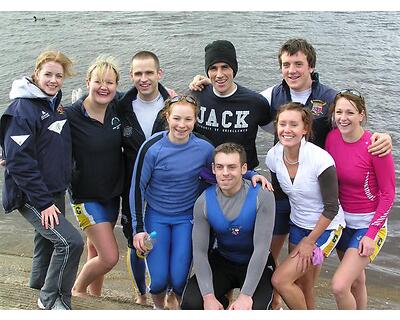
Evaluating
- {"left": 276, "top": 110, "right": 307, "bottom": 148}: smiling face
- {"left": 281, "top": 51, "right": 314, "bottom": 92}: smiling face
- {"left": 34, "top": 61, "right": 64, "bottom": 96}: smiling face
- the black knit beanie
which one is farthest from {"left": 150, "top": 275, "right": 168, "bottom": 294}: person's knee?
{"left": 281, "top": 51, "right": 314, "bottom": 92}: smiling face

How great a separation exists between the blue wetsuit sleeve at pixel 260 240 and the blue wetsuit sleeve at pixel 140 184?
0.92 m

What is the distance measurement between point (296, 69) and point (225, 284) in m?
1.85

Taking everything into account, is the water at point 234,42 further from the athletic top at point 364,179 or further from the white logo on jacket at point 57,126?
the white logo on jacket at point 57,126

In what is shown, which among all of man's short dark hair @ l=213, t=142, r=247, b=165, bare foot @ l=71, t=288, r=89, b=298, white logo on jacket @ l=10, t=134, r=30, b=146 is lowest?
bare foot @ l=71, t=288, r=89, b=298

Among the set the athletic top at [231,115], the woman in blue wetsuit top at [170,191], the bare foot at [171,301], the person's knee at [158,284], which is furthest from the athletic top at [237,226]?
the bare foot at [171,301]

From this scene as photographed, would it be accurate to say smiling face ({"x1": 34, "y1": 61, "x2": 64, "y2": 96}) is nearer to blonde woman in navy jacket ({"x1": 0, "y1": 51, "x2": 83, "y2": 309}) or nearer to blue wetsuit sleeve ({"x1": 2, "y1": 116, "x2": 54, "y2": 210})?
blonde woman in navy jacket ({"x1": 0, "y1": 51, "x2": 83, "y2": 309})

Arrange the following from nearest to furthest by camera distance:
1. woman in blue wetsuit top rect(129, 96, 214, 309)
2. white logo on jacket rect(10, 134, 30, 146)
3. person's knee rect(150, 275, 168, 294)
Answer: white logo on jacket rect(10, 134, 30, 146) < woman in blue wetsuit top rect(129, 96, 214, 309) < person's knee rect(150, 275, 168, 294)

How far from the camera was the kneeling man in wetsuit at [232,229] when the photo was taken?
3.82 m

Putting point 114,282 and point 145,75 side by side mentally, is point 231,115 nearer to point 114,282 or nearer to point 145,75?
point 145,75

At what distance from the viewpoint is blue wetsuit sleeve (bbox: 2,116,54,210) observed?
3602 mm

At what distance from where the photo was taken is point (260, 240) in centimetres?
383

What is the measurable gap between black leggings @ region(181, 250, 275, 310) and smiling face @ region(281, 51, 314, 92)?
1.49 metres

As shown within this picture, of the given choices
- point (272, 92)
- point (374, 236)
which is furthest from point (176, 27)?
point (374, 236)

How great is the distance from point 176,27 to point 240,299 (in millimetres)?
13735
